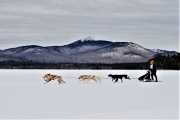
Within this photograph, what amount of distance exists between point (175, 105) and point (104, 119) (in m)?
3.08

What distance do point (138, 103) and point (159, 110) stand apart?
1.38 meters

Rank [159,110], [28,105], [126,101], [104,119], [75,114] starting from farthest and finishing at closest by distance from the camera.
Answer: [126,101], [28,105], [159,110], [75,114], [104,119]

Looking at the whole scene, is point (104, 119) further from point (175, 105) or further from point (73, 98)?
point (73, 98)

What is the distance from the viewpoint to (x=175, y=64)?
81938 millimetres

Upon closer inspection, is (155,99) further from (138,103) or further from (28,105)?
(28,105)

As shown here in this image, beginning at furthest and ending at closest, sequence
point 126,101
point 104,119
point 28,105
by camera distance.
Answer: point 126,101, point 28,105, point 104,119

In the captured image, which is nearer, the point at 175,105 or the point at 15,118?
the point at 15,118

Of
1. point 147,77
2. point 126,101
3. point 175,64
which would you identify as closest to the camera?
point 126,101

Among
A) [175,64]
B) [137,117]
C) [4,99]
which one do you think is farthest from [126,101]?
[175,64]

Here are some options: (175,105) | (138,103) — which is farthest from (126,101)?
(175,105)

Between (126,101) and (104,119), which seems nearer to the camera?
(104,119)

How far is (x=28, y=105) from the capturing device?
35.6ft

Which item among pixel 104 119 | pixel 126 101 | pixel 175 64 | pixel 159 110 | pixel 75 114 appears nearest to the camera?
pixel 104 119

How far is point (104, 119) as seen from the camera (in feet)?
28.8
